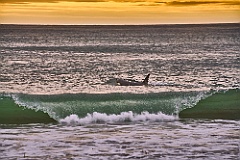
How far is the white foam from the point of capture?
761cm

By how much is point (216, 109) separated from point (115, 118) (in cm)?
183

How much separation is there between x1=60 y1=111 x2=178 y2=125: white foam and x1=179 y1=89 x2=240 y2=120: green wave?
38 centimetres

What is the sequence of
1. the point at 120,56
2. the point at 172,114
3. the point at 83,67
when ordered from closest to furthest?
the point at 172,114 < the point at 83,67 < the point at 120,56

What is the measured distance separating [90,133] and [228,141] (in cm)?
185

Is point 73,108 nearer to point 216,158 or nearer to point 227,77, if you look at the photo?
point 216,158

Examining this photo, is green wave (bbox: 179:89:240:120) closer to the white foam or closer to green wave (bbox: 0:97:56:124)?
the white foam

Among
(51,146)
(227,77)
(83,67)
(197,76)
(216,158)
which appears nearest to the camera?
(216,158)

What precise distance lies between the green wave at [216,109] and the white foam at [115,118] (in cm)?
38

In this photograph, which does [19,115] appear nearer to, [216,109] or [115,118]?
[115,118]

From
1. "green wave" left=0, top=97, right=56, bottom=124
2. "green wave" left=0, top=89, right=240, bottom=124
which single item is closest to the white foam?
"green wave" left=0, top=89, right=240, bottom=124

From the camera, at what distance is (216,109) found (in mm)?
8438

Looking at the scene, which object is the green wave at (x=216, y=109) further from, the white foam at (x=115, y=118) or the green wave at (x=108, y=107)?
the white foam at (x=115, y=118)

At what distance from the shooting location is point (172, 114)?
7.87m

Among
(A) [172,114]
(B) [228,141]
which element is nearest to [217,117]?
(A) [172,114]
